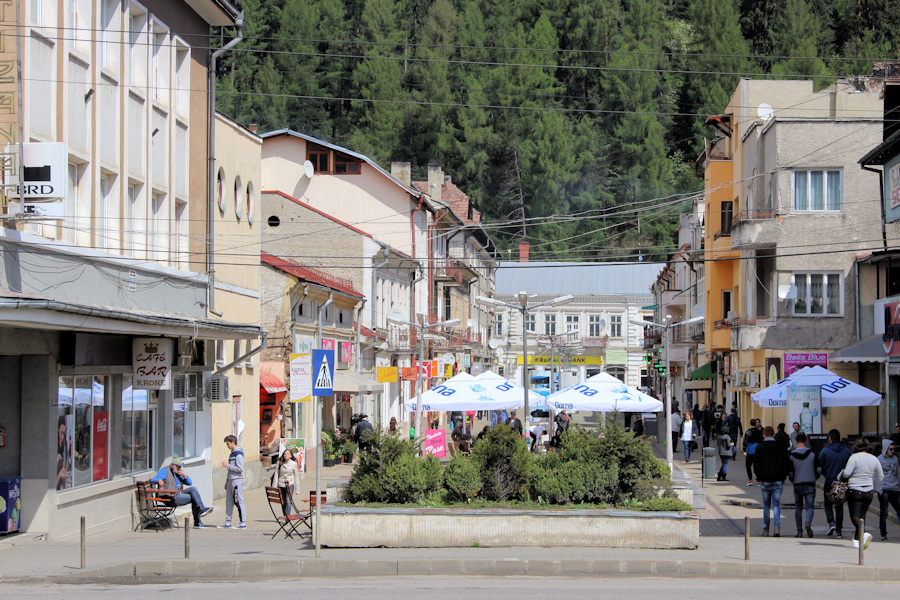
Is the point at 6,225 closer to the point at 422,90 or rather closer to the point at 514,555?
the point at 514,555

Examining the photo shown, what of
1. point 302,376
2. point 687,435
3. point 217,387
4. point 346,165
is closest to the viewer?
point 302,376

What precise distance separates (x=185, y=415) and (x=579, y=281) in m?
73.8

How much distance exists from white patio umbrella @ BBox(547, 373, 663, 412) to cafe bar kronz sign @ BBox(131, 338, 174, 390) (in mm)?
10267

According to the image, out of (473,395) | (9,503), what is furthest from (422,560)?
(473,395)

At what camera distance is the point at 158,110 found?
63.8 feet

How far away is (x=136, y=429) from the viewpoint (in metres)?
18.5

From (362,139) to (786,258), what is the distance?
4842cm

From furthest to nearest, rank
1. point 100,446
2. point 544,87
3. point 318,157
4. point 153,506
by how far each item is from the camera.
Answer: point 544,87, point 318,157, point 153,506, point 100,446

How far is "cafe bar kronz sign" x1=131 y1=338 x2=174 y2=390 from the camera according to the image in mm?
17672

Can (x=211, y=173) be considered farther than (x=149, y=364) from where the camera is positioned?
Yes

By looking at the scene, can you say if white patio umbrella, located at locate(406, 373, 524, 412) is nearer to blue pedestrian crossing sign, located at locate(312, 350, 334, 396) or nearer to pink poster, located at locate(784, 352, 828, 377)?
blue pedestrian crossing sign, located at locate(312, 350, 334, 396)

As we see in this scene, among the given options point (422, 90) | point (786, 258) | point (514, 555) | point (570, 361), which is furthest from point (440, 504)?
point (570, 361)

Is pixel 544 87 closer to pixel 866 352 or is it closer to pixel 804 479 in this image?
pixel 866 352

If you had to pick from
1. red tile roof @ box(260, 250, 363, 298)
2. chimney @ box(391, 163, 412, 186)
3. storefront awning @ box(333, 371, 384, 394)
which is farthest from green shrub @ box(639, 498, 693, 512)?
chimney @ box(391, 163, 412, 186)
